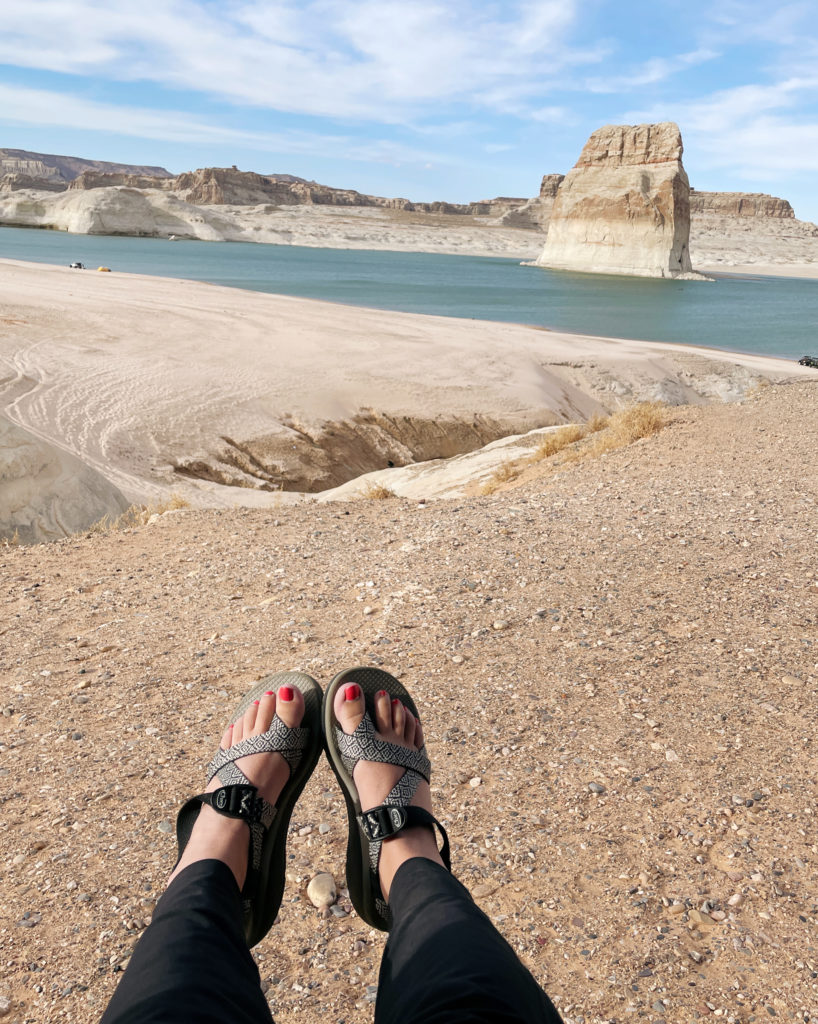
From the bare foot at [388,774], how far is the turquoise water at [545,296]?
2665 cm

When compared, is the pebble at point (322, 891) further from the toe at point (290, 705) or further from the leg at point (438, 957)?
the toe at point (290, 705)

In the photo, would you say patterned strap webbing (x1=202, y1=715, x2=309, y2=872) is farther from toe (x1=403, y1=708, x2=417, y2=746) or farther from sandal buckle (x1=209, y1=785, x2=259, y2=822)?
toe (x1=403, y1=708, x2=417, y2=746)

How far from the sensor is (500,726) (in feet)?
9.23

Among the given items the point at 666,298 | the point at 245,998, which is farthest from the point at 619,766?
the point at 666,298

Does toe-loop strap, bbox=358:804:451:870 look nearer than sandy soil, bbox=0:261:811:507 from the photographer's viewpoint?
Yes

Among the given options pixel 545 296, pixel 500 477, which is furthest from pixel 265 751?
pixel 545 296

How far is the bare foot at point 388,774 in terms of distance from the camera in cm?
190

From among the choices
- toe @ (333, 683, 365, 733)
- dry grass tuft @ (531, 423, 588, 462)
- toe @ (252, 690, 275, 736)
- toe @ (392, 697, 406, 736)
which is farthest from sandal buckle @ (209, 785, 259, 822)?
dry grass tuft @ (531, 423, 588, 462)

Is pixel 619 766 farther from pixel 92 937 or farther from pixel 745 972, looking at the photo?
pixel 92 937

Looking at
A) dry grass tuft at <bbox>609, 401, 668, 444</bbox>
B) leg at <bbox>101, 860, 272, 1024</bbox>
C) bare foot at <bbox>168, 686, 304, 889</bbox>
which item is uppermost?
dry grass tuft at <bbox>609, 401, 668, 444</bbox>

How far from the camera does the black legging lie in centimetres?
126

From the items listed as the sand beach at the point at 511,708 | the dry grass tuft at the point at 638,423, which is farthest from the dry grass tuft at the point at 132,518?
the dry grass tuft at the point at 638,423

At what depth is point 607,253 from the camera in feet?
206

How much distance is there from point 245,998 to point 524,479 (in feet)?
18.8
